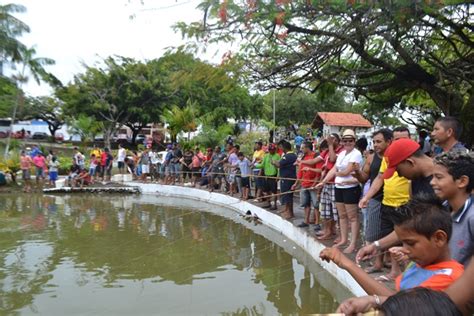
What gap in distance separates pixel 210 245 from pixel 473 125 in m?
5.18

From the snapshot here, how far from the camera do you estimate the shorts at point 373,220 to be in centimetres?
472

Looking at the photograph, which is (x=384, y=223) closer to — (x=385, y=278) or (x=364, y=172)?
(x=385, y=278)

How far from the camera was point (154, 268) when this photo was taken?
6.76 metres

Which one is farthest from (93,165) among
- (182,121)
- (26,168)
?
(182,121)

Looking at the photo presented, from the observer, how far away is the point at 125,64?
30.6 meters

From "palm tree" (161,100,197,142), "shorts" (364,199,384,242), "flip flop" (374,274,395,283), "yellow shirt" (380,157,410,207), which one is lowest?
"flip flop" (374,274,395,283)

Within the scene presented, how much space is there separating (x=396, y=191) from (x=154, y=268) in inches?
160

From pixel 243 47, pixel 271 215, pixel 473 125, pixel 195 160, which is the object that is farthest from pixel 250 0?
pixel 195 160

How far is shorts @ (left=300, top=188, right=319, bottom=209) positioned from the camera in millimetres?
7344

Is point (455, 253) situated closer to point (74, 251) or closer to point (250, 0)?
point (250, 0)

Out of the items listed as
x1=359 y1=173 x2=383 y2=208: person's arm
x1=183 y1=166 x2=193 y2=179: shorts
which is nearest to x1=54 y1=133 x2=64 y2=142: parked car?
x1=183 y1=166 x2=193 y2=179: shorts

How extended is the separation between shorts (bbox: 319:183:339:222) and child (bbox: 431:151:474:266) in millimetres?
4044

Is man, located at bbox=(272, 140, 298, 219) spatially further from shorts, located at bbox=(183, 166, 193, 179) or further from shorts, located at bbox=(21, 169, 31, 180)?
shorts, located at bbox=(21, 169, 31, 180)

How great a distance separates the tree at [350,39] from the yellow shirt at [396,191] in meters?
2.46
